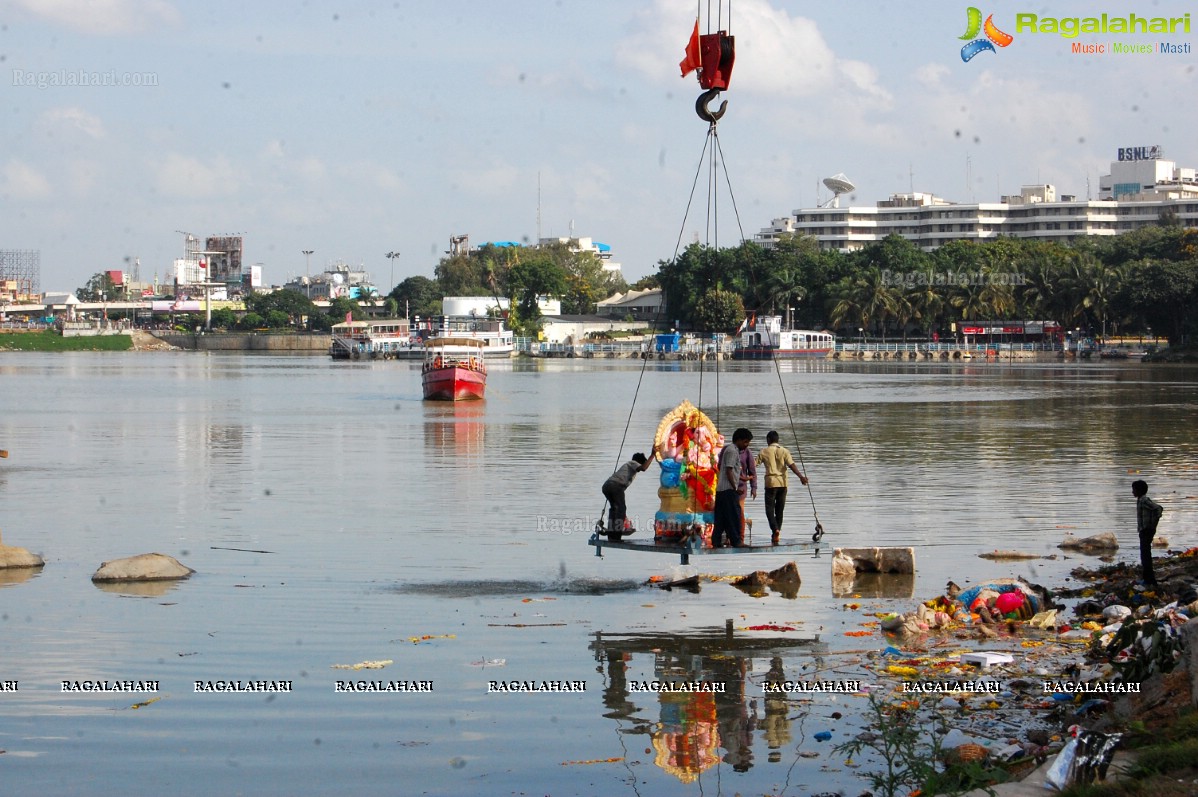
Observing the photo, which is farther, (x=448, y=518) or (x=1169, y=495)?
(x=1169, y=495)

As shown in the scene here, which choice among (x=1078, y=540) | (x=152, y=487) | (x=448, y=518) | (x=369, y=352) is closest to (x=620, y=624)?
(x=1078, y=540)

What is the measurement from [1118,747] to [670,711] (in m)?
3.90

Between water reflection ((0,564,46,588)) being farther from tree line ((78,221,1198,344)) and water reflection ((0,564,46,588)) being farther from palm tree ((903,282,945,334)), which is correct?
palm tree ((903,282,945,334))

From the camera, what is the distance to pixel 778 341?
141125mm

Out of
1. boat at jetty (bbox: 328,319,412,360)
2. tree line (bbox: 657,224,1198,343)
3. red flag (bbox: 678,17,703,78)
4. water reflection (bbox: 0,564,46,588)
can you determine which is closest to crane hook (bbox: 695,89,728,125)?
red flag (bbox: 678,17,703,78)

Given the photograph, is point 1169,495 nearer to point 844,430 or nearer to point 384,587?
point 384,587

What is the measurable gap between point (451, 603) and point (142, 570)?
415 cm

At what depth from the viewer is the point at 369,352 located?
160 m

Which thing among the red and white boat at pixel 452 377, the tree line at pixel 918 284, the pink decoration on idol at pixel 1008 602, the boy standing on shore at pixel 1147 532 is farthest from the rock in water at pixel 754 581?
the tree line at pixel 918 284

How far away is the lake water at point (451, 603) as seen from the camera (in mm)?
10219

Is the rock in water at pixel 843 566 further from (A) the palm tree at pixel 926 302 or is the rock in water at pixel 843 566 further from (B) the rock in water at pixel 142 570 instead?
(A) the palm tree at pixel 926 302

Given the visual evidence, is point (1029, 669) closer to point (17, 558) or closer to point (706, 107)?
point (706, 107)

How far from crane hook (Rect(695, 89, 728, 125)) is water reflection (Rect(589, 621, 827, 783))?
5.23 metres

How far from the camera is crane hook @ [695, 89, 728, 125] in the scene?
13742 mm
